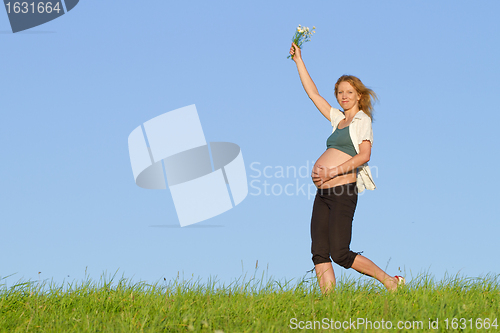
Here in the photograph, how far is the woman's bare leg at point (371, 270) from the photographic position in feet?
17.7

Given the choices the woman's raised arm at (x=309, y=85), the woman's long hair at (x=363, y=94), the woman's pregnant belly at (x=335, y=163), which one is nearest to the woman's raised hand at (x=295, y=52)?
the woman's raised arm at (x=309, y=85)

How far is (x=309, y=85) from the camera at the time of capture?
6.12 meters

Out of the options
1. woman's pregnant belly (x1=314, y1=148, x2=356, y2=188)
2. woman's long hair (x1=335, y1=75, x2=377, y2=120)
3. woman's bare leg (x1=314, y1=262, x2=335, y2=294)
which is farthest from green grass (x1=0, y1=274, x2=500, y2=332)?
woman's long hair (x1=335, y1=75, x2=377, y2=120)

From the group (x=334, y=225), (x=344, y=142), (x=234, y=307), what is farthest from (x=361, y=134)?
(x=234, y=307)

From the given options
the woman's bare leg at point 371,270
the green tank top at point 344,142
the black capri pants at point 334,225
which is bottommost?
Answer: the woman's bare leg at point 371,270

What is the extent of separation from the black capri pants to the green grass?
0.34 m

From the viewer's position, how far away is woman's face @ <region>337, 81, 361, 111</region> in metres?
5.75

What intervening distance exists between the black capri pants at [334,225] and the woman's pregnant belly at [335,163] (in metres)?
0.05

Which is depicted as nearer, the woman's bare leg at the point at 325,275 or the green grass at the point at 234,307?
the green grass at the point at 234,307

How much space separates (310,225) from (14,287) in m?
3.33

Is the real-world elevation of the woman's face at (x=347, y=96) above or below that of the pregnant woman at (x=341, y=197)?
above

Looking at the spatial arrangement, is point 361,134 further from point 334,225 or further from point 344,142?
point 334,225

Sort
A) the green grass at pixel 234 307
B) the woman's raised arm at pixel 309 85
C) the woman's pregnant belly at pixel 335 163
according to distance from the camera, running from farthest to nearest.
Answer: the woman's raised arm at pixel 309 85
the woman's pregnant belly at pixel 335 163
the green grass at pixel 234 307

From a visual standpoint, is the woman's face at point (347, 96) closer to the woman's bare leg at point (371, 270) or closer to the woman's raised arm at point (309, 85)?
the woman's raised arm at point (309, 85)
